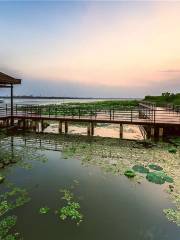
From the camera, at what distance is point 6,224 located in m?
5.98

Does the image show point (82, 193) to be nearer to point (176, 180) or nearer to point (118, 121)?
point (176, 180)

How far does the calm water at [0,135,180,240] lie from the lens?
18.8 ft

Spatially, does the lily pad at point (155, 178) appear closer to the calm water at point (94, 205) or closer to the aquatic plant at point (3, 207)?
the calm water at point (94, 205)

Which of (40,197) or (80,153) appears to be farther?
(80,153)

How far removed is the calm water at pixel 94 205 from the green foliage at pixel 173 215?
0.16m

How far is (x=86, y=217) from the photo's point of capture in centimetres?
650

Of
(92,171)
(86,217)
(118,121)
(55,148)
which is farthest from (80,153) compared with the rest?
(86,217)

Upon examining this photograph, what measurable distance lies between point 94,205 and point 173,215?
2.37 m

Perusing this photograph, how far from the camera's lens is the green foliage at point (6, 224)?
5.66 m

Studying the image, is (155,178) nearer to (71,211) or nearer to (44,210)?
(71,211)

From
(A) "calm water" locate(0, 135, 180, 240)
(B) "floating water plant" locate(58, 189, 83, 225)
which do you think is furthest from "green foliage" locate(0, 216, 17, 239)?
(B) "floating water plant" locate(58, 189, 83, 225)

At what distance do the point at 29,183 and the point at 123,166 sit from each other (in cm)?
459

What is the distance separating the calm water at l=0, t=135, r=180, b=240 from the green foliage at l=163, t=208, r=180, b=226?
16 centimetres

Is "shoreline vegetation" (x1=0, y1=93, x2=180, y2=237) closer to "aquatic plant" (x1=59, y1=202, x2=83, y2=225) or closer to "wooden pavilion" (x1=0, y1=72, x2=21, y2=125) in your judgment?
"aquatic plant" (x1=59, y1=202, x2=83, y2=225)
